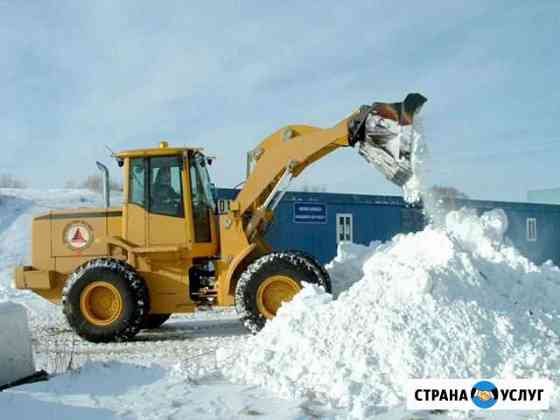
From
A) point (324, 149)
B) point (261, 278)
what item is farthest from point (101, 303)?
point (324, 149)

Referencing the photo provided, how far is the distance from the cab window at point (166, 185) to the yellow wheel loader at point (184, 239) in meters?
0.01

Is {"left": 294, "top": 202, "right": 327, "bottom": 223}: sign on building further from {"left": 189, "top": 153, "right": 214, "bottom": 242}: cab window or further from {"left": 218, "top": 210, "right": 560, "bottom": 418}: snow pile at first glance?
{"left": 218, "top": 210, "right": 560, "bottom": 418}: snow pile

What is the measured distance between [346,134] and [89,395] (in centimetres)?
524

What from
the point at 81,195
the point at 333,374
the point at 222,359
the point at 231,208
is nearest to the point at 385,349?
the point at 333,374

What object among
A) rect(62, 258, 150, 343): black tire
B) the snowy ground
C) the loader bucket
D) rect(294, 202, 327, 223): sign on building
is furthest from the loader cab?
rect(294, 202, 327, 223): sign on building

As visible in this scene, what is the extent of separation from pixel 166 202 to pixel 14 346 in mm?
3729

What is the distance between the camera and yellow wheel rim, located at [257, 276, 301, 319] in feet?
28.1

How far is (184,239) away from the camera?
928 centimetres

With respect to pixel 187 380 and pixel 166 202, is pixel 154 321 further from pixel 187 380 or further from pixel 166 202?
pixel 187 380

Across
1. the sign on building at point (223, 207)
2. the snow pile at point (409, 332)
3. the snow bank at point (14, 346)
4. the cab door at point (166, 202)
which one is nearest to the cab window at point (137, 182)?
the cab door at point (166, 202)

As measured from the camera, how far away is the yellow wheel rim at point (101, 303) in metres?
9.06

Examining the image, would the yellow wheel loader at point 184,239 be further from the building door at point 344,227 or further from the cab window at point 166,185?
the building door at point 344,227

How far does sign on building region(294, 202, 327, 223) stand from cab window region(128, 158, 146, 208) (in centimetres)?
1028

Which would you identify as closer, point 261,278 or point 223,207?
point 261,278
